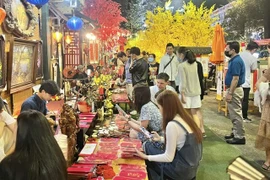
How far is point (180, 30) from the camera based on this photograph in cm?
1802

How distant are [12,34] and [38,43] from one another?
1.58 meters

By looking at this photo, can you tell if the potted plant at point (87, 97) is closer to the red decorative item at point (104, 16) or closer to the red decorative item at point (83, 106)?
the red decorative item at point (83, 106)

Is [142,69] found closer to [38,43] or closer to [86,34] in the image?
[38,43]

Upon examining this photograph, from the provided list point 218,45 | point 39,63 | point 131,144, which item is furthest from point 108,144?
point 218,45

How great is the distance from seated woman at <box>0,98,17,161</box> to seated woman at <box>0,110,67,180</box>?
0.84 metres

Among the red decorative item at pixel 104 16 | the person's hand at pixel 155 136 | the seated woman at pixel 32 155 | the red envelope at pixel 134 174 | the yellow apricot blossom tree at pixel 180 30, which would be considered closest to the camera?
the seated woman at pixel 32 155

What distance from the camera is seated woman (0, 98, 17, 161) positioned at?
9.62ft

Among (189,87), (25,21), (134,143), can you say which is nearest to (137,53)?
(189,87)

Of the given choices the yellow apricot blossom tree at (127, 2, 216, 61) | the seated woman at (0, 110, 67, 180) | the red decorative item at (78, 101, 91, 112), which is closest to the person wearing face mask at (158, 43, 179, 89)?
the red decorative item at (78, 101, 91, 112)

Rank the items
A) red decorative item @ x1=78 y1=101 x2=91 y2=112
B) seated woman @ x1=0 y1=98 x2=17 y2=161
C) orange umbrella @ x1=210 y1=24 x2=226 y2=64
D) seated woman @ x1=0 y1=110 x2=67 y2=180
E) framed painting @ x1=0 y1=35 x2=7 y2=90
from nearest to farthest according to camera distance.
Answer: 1. seated woman @ x1=0 y1=110 x2=67 y2=180
2. seated woman @ x1=0 y1=98 x2=17 y2=161
3. framed painting @ x1=0 y1=35 x2=7 y2=90
4. red decorative item @ x1=78 y1=101 x2=91 y2=112
5. orange umbrella @ x1=210 y1=24 x2=226 y2=64

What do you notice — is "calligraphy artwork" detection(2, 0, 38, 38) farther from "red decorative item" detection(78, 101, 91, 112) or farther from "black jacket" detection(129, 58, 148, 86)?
"black jacket" detection(129, 58, 148, 86)

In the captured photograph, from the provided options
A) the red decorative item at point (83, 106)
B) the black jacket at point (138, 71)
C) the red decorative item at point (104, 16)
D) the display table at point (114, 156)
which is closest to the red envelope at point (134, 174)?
the display table at point (114, 156)

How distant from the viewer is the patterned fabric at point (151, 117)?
14.4ft

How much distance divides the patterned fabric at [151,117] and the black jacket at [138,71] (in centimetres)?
387
